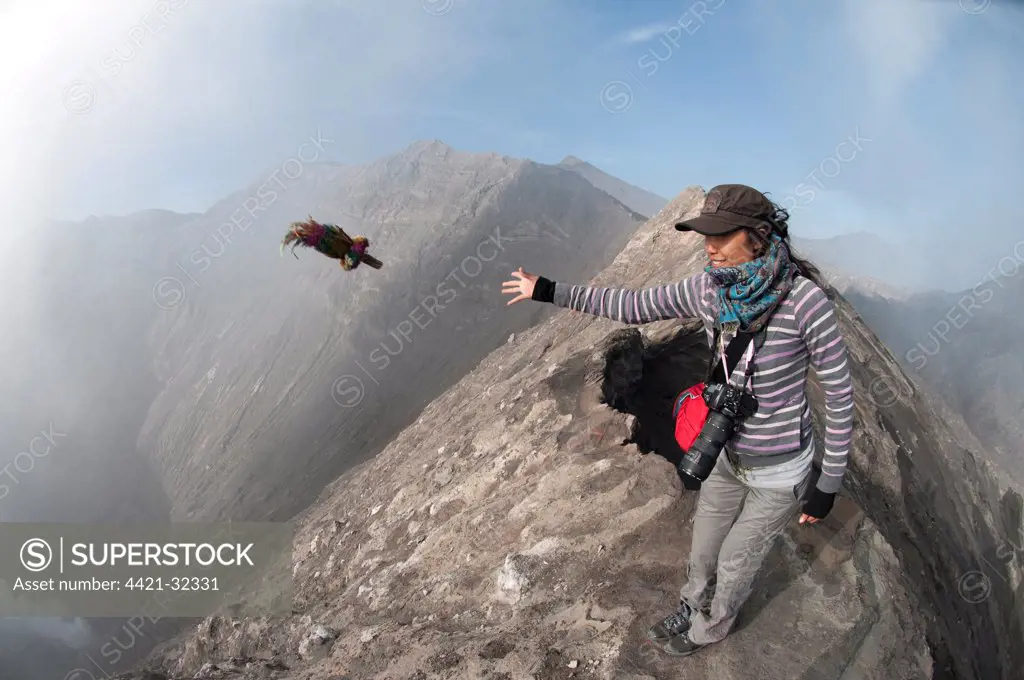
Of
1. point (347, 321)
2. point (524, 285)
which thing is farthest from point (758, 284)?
point (347, 321)

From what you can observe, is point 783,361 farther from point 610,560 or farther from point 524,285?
point 610,560

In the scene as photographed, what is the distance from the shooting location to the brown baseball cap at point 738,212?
3094mm

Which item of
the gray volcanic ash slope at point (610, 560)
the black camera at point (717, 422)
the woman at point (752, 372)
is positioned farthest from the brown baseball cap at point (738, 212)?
the gray volcanic ash slope at point (610, 560)

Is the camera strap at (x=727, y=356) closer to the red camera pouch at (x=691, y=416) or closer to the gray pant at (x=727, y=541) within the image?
the red camera pouch at (x=691, y=416)

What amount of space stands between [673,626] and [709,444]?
1.82 m

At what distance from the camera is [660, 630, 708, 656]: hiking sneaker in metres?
4.31

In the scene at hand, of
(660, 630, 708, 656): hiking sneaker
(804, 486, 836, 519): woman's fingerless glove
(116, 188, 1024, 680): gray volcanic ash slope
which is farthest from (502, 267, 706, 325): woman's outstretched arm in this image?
(116, 188, 1024, 680): gray volcanic ash slope

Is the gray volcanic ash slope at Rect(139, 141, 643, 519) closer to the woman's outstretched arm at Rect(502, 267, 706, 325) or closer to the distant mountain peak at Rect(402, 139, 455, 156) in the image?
the distant mountain peak at Rect(402, 139, 455, 156)

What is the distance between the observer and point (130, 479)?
128 feet

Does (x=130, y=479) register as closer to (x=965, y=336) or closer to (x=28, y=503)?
(x=28, y=503)

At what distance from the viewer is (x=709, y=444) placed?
3482 millimetres

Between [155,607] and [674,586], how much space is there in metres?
26.7

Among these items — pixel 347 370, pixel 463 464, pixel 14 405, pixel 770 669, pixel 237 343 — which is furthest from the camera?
pixel 14 405

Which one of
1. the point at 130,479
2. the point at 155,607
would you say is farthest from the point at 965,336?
the point at 130,479
